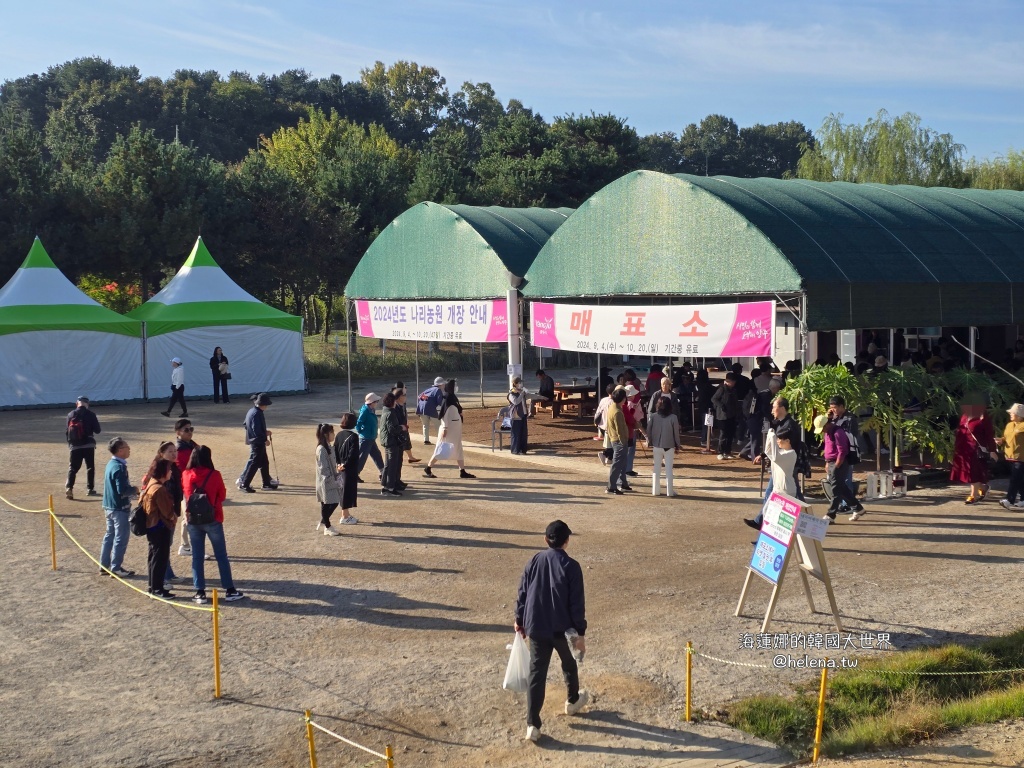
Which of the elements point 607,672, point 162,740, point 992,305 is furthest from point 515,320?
point 162,740

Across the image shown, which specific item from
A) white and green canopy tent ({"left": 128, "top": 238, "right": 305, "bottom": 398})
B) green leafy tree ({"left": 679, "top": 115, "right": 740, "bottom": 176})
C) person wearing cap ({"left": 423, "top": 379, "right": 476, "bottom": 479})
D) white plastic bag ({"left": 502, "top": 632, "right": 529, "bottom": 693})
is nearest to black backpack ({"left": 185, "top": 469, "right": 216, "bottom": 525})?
white plastic bag ({"left": 502, "top": 632, "right": 529, "bottom": 693})

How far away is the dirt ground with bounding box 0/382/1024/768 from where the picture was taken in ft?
23.4

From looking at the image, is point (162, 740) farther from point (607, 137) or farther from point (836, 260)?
point (607, 137)

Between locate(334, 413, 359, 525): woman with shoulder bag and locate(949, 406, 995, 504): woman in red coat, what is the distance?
336 inches

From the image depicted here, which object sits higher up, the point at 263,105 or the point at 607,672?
the point at 263,105

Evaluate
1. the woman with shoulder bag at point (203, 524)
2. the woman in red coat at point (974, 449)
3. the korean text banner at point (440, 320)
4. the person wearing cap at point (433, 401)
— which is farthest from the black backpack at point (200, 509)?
the korean text banner at point (440, 320)

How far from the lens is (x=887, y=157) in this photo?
44.9 m

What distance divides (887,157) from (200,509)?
1630 inches

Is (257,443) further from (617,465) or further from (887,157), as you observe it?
(887,157)

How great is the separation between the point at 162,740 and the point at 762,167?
317ft

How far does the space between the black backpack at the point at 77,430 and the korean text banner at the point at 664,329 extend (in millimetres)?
8605

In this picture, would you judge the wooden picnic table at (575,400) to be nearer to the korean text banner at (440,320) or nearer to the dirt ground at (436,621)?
the korean text banner at (440,320)

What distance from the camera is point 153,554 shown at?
10.2 meters

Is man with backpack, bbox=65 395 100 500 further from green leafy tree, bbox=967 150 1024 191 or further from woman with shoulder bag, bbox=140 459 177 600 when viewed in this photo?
green leafy tree, bbox=967 150 1024 191
